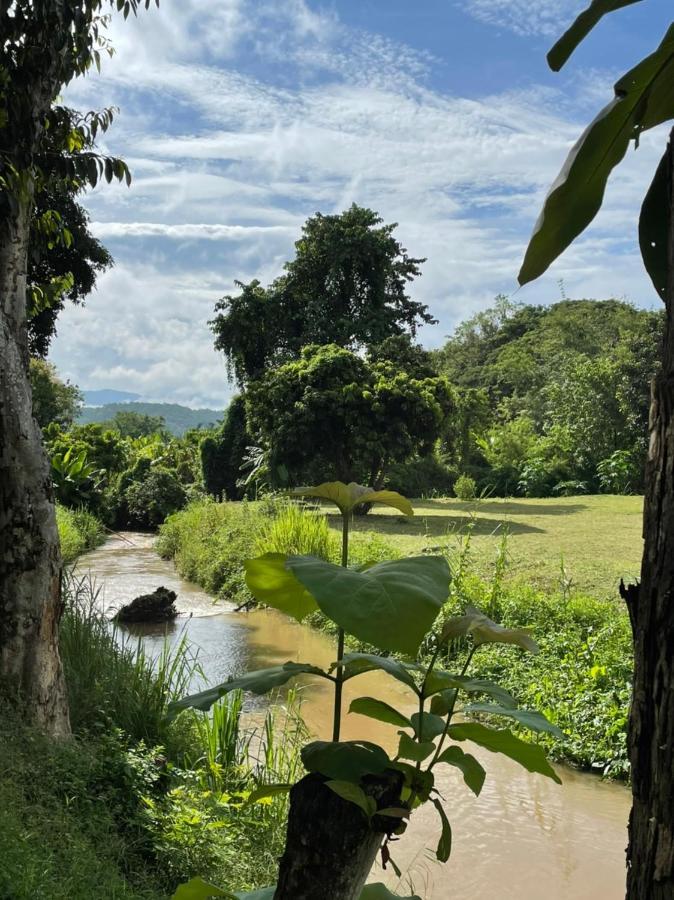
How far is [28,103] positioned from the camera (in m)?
3.93

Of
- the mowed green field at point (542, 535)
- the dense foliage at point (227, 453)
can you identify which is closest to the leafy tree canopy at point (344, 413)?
the mowed green field at point (542, 535)

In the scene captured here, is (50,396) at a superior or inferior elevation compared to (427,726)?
superior

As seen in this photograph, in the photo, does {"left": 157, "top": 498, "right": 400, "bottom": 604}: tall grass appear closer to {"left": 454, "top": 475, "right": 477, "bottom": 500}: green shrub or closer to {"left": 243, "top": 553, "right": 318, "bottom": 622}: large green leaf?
{"left": 454, "top": 475, "right": 477, "bottom": 500}: green shrub

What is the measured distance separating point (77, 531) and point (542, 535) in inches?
300

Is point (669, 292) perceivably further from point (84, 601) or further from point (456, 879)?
point (84, 601)

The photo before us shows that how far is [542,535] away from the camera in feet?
37.7

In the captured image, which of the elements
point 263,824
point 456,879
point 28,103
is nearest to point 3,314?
point 28,103

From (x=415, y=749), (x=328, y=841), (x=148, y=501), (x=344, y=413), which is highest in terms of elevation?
(x=344, y=413)

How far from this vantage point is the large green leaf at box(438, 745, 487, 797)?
729 millimetres

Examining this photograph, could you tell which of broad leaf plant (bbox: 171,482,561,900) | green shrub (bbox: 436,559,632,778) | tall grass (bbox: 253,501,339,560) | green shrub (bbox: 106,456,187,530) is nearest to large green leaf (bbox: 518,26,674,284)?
broad leaf plant (bbox: 171,482,561,900)

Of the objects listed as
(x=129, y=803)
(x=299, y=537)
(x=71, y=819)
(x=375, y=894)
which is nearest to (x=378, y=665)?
(x=375, y=894)

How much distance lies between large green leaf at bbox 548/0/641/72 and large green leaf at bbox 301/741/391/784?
0.70 m

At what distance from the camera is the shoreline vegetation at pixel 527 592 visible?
5.30 metres

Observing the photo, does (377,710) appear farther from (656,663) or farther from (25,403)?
(25,403)
